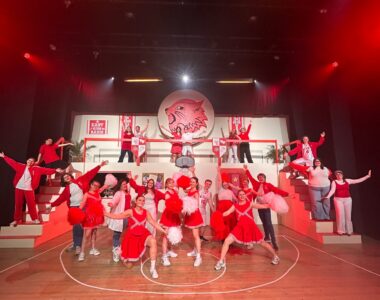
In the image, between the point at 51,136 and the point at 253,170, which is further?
the point at 253,170

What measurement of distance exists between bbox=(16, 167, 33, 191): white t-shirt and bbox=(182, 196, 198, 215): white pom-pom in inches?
147

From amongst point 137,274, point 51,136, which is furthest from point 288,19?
point 51,136

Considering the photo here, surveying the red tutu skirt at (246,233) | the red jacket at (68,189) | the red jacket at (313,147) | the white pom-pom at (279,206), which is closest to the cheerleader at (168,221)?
the red tutu skirt at (246,233)

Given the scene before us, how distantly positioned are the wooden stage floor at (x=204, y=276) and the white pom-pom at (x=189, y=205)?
2.96ft

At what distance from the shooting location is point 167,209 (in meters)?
3.90

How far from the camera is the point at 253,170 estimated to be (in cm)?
766

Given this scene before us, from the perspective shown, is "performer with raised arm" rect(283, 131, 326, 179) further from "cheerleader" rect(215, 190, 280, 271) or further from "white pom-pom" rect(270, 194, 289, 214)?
"cheerleader" rect(215, 190, 280, 271)

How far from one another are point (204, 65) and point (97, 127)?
5.25 metres

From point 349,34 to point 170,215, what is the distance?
637cm

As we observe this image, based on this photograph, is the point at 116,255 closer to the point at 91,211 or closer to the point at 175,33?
the point at 91,211

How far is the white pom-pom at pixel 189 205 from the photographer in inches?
150

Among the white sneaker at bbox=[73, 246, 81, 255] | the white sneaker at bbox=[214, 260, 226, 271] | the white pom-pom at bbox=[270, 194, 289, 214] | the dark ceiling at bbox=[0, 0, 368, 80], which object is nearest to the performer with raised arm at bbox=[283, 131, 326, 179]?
the white pom-pom at bbox=[270, 194, 289, 214]

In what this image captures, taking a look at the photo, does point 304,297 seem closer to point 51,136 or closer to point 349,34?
point 349,34

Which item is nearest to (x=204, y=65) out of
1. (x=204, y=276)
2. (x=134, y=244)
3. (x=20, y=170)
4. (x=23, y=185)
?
(x=20, y=170)
